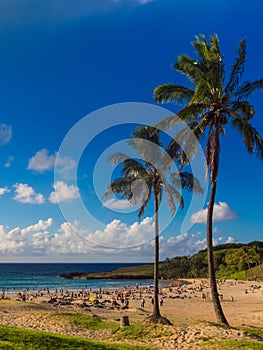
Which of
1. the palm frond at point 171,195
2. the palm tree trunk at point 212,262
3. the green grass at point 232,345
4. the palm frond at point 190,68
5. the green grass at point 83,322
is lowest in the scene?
the green grass at point 83,322

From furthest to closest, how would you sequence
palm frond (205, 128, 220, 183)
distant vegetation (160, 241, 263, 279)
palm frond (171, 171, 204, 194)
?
distant vegetation (160, 241, 263, 279), palm frond (171, 171, 204, 194), palm frond (205, 128, 220, 183)

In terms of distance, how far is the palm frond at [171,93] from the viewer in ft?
58.9

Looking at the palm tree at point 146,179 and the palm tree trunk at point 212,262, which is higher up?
the palm tree at point 146,179

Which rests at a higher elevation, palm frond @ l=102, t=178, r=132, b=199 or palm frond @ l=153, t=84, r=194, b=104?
palm frond @ l=153, t=84, r=194, b=104

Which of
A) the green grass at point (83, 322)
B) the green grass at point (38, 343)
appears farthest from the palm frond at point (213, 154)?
the green grass at point (83, 322)

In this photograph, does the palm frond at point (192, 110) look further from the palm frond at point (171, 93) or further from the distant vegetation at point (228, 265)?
the distant vegetation at point (228, 265)

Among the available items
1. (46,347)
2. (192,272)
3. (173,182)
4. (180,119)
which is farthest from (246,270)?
Result: (46,347)

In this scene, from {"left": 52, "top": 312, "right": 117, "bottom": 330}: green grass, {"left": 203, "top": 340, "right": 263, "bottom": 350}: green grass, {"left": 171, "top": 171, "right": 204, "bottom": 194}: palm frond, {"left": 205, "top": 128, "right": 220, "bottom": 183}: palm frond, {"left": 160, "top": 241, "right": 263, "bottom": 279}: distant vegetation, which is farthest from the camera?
{"left": 160, "top": 241, "right": 263, "bottom": 279}: distant vegetation

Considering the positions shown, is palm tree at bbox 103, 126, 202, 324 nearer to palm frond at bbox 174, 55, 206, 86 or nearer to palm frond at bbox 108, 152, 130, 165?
palm frond at bbox 108, 152, 130, 165

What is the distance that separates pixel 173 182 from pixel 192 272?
9913 centimetres

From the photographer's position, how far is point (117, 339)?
1491 cm

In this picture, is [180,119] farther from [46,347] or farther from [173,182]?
[46,347]

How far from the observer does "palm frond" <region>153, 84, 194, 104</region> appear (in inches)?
706

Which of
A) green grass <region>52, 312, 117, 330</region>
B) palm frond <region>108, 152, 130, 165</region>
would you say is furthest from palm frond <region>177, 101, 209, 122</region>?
green grass <region>52, 312, 117, 330</region>
